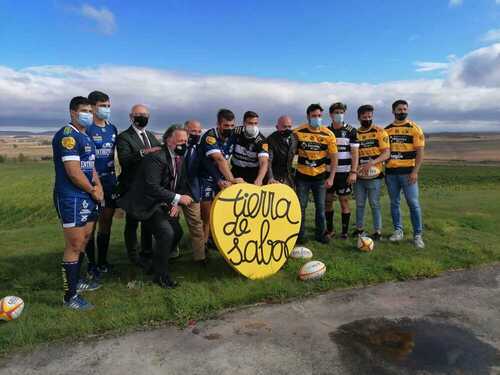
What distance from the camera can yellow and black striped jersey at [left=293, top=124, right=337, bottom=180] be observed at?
7.46 metres

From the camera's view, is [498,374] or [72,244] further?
[72,244]

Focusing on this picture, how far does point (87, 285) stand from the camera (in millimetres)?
5723

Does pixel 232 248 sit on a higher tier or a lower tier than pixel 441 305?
higher

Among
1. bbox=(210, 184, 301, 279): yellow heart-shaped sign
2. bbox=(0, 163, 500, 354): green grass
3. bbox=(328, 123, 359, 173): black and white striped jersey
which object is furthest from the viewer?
bbox=(328, 123, 359, 173): black and white striped jersey

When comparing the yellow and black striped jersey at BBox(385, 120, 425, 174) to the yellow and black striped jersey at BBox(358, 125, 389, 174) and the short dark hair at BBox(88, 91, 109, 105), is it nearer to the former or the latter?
Answer: the yellow and black striped jersey at BBox(358, 125, 389, 174)

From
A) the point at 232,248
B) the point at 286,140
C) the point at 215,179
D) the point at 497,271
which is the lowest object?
the point at 497,271

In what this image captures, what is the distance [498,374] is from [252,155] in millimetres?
4511

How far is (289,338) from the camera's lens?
4.32 metres

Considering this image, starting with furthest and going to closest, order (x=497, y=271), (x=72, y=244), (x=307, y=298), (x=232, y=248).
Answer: (x=497, y=271) < (x=232, y=248) < (x=307, y=298) < (x=72, y=244)

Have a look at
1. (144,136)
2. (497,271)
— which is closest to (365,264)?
(497,271)

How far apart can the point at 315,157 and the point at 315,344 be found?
13.1 feet

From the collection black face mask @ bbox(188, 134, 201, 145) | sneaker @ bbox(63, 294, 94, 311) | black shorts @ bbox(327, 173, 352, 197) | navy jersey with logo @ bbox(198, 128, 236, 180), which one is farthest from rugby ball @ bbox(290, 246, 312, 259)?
sneaker @ bbox(63, 294, 94, 311)

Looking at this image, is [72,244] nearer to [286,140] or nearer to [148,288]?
[148,288]

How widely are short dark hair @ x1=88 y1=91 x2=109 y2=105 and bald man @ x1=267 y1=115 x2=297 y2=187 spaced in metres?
2.89
